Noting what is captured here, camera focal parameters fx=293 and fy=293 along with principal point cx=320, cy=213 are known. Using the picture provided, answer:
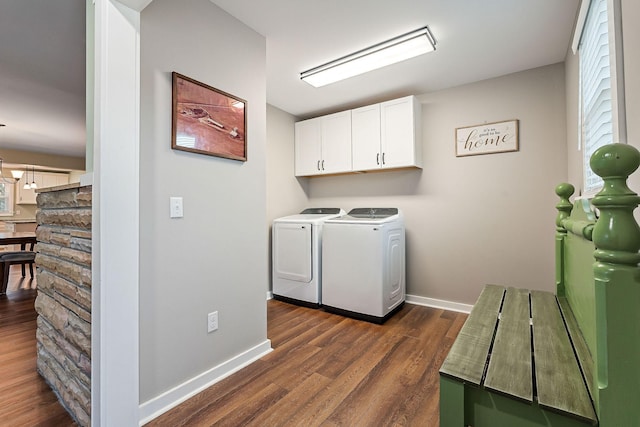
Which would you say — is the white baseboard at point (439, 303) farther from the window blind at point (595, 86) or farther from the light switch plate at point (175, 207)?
the light switch plate at point (175, 207)

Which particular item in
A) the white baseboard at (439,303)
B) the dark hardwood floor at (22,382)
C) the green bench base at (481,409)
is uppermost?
the green bench base at (481,409)

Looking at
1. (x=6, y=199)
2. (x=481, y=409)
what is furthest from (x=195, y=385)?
(x=6, y=199)

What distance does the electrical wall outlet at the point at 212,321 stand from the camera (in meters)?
1.82

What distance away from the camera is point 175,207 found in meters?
1.65

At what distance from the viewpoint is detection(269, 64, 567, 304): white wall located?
8.73ft

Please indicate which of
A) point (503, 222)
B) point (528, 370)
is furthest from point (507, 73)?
point (528, 370)

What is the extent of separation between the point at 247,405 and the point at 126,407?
58 centimetres

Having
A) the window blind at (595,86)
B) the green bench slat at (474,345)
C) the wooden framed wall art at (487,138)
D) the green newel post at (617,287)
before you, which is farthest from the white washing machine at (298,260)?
the green newel post at (617,287)

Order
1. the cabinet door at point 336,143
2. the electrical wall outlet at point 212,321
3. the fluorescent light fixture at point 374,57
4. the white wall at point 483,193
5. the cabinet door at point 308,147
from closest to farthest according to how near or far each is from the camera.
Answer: the electrical wall outlet at point 212,321
the fluorescent light fixture at point 374,57
the white wall at point 483,193
the cabinet door at point 336,143
the cabinet door at point 308,147

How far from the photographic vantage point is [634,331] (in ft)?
2.02

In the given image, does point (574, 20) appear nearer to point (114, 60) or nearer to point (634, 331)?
point (634, 331)

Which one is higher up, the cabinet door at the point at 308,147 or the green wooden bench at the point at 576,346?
the cabinet door at the point at 308,147

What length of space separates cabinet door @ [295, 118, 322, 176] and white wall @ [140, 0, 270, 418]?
1.54 m

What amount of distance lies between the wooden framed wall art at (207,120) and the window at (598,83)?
187 centimetres
